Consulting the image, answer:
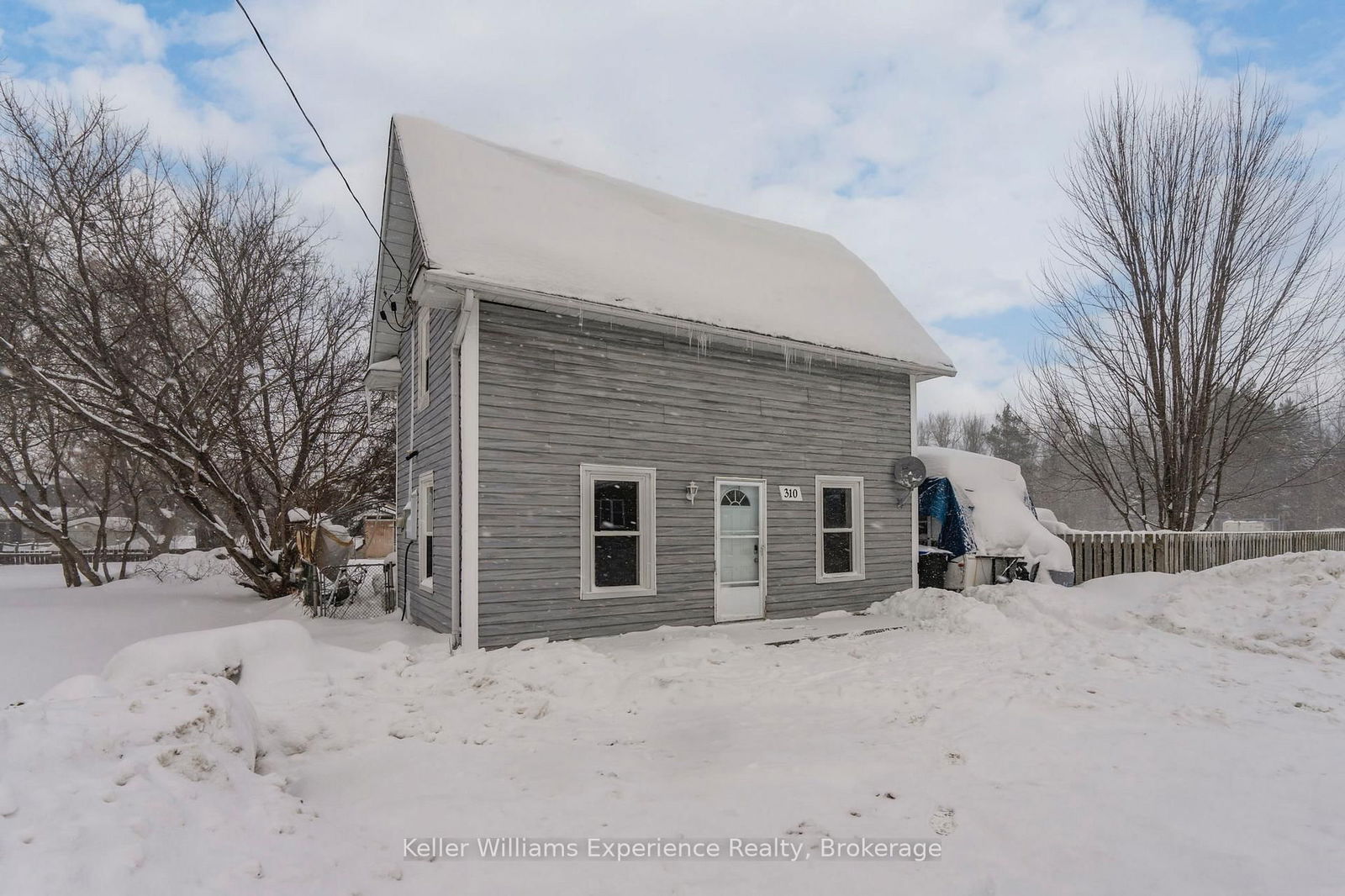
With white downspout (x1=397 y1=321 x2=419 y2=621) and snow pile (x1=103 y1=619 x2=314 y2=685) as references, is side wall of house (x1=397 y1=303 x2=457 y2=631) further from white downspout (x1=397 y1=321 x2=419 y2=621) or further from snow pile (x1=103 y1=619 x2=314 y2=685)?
snow pile (x1=103 y1=619 x2=314 y2=685)

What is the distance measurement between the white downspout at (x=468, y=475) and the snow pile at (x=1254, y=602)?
855cm

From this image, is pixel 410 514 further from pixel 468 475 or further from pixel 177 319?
pixel 177 319

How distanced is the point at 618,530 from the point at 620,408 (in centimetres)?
150

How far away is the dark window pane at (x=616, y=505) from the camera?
8.62m

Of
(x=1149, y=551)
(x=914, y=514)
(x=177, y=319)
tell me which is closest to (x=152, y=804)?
(x=914, y=514)

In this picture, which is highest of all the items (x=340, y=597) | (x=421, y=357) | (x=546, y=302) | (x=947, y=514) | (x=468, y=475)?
(x=546, y=302)

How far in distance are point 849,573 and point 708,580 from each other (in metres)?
2.68

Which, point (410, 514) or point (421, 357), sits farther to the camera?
point (410, 514)

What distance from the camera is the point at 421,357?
10.4 m

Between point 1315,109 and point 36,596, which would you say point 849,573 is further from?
point 36,596

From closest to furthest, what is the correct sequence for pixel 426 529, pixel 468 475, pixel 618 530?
1. pixel 468 475
2. pixel 618 530
3. pixel 426 529

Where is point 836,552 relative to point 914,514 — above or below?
below

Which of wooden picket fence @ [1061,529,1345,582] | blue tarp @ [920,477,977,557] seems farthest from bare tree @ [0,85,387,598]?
wooden picket fence @ [1061,529,1345,582]

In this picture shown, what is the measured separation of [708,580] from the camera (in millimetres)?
9281
